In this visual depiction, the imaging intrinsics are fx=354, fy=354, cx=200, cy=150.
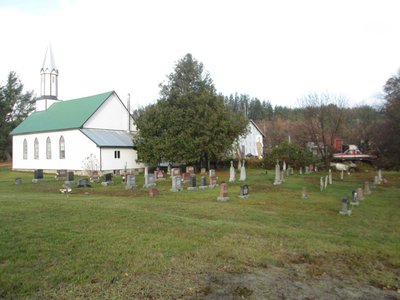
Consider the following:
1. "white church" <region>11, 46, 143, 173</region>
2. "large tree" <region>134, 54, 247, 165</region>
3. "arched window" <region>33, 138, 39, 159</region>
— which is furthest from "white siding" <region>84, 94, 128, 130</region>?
"arched window" <region>33, 138, 39, 159</region>

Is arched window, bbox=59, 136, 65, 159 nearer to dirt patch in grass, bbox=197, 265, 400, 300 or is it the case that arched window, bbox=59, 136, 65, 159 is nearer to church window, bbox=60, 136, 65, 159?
church window, bbox=60, 136, 65, 159

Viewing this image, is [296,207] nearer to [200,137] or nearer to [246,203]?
[246,203]

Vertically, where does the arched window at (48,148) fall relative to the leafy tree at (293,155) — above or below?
above

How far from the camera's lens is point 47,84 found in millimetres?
46281

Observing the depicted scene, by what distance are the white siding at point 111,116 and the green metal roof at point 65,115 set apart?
1.96 ft

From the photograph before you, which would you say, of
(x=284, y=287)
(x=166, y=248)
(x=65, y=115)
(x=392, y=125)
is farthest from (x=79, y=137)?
(x=284, y=287)

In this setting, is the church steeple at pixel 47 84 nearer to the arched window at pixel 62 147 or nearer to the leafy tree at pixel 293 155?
the arched window at pixel 62 147

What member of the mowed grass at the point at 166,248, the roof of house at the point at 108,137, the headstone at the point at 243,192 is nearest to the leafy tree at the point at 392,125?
the headstone at the point at 243,192

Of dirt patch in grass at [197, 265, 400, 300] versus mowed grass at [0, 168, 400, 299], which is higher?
mowed grass at [0, 168, 400, 299]

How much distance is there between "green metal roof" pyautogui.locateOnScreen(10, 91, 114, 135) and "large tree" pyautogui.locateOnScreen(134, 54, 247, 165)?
5931mm

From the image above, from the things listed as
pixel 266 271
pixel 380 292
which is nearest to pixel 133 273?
pixel 266 271

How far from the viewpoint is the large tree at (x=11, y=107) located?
190 feet

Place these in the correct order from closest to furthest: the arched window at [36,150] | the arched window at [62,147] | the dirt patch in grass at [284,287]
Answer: the dirt patch in grass at [284,287] → the arched window at [62,147] → the arched window at [36,150]

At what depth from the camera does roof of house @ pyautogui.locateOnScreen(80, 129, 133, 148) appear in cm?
3512
